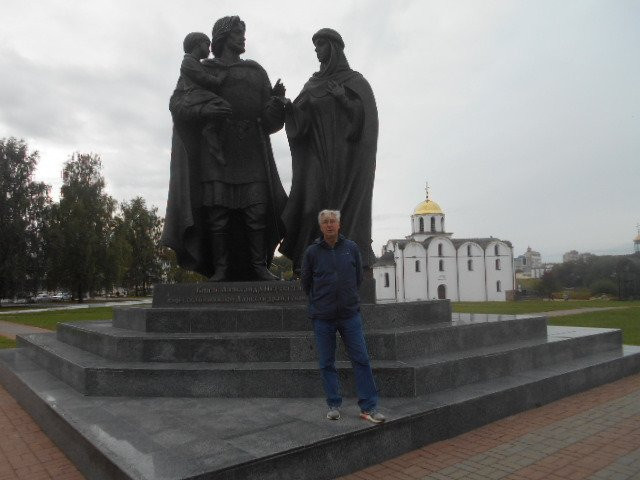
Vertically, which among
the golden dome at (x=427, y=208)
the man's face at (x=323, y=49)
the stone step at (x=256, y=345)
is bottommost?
the stone step at (x=256, y=345)

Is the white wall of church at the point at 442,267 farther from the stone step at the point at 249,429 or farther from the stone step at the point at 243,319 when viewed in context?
the stone step at the point at 243,319

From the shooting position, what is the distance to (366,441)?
3.63 meters

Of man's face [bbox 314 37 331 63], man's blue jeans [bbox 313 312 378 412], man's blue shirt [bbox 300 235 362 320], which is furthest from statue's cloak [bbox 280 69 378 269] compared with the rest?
man's blue jeans [bbox 313 312 378 412]

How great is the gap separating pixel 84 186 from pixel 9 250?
7545 millimetres

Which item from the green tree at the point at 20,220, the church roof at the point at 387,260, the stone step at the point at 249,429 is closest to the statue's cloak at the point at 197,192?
the stone step at the point at 249,429

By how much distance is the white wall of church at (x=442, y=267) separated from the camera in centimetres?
6425

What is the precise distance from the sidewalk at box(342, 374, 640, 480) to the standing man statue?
344cm

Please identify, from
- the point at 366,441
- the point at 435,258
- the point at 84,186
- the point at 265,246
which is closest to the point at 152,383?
the point at 366,441

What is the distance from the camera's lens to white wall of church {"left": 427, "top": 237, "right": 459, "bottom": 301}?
64250mm

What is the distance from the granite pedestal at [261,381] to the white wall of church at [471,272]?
59197 mm

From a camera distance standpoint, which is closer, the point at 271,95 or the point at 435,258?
the point at 271,95

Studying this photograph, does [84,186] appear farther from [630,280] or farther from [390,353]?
[630,280]

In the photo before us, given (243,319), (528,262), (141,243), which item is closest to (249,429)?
(243,319)

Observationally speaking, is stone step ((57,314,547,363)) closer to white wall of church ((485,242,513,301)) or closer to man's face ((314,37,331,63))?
man's face ((314,37,331,63))
